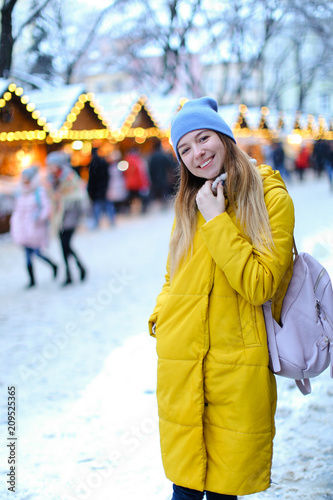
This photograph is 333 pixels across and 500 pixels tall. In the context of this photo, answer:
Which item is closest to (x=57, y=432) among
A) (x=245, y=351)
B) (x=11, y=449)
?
(x=11, y=449)

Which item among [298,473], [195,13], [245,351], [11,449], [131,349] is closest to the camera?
[245,351]

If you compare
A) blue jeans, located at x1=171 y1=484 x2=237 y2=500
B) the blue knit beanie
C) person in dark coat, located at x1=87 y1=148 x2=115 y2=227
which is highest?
person in dark coat, located at x1=87 y1=148 x2=115 y2=227

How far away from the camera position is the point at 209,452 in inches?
70.8

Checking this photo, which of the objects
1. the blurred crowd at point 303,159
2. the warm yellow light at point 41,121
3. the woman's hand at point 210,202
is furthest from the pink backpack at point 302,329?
the blurred crowd at point 303,159

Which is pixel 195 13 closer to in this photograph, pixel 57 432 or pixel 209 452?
pixel 57 432

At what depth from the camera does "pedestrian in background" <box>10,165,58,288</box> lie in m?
7.15

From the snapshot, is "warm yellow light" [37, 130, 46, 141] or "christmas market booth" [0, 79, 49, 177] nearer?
"christmas market booth" [0, 79, 49, 177]

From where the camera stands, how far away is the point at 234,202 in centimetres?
184

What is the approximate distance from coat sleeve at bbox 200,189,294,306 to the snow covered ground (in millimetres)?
1460

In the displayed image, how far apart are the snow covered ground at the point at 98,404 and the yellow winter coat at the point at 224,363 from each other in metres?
1.00

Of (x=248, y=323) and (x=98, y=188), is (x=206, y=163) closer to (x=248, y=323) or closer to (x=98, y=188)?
(x=248, y=323)

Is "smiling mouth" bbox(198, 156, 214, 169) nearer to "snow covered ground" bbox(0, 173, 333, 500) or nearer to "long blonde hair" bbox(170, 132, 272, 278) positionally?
"long blonde hair" bbox(170, 132, 272, 278)

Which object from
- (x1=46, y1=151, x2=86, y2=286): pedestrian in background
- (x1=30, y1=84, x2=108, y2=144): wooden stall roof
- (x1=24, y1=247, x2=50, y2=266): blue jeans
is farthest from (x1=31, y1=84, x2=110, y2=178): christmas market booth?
(x1=24, y1=247, x2=50, y2=266): blue jeans

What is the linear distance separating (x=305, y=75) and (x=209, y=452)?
88.0 feet
